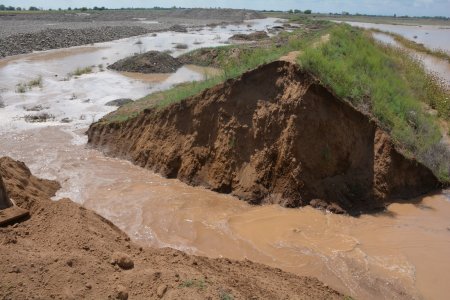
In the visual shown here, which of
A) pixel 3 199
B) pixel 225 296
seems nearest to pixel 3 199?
pixel 3 199

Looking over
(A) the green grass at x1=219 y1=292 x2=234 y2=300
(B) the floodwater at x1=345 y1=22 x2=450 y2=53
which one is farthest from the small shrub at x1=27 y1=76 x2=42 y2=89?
(B) the floodwater at x1=345 y1=22 x2=450 y2=53

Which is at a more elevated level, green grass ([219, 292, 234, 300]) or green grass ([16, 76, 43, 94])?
green grass ([219, 292, 234, 300])

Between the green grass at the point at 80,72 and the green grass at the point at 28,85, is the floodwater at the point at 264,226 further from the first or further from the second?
the green grass at the point at 80,72

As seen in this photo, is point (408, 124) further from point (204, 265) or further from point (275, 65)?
point (204, 265)

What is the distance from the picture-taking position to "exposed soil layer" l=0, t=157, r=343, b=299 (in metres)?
4.66

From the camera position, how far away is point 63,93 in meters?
21.2

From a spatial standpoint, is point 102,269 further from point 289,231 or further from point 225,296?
point 289,231

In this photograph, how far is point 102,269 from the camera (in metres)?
5.04

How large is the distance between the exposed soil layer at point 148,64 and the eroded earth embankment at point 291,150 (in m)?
18.6

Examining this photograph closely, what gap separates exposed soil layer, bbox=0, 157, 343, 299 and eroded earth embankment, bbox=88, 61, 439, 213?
10.6 ft

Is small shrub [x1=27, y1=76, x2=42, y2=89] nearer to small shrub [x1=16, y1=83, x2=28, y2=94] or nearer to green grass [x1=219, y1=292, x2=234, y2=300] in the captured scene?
small shrub [x1=16, y1=83, x2=28, y2=94]

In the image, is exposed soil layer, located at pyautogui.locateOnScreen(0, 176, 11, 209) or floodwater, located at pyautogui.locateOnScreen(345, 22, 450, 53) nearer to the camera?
exposed soil layer, located at pyautogui.locateOnScreen(0, 176, 11, 209)

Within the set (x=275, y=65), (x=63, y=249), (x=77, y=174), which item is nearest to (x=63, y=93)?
(x=77, y=174)

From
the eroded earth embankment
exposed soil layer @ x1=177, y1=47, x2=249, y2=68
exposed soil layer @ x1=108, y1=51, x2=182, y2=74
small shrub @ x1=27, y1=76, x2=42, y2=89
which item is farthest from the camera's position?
exposed soil layer @ x1=177, y1=47, x2=249, y2=68
